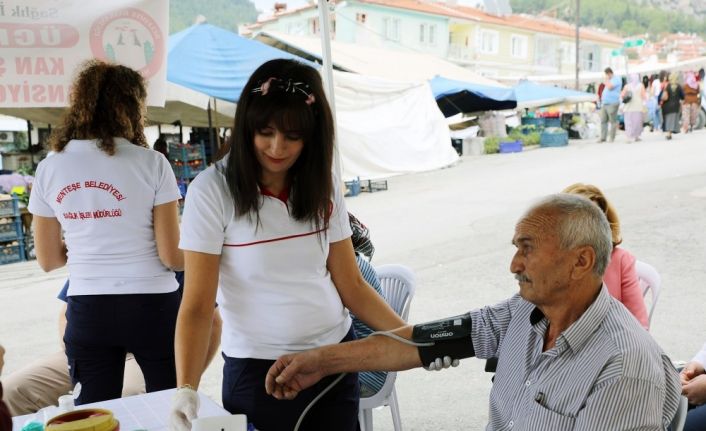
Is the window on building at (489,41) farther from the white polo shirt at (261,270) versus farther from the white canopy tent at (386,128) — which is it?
the white polo shirt at (261,270)

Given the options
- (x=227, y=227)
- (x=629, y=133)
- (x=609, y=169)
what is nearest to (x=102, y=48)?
(x=227, y=227)

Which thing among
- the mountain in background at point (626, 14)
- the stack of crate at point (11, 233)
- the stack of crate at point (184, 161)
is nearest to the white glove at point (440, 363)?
the stack of crate at point (11, 233)

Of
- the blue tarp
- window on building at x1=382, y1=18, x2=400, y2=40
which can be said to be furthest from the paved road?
window on building at x1=382, y1=18, x2=400, y2=40

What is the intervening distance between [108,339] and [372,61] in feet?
57.1

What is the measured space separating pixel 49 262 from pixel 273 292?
1106 mm

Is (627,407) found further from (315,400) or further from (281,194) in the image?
(281,194)

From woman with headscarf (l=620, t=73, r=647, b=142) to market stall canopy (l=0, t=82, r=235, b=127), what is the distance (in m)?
10.7

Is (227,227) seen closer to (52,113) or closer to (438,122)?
(52,113)

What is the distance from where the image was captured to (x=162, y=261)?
2.29 m

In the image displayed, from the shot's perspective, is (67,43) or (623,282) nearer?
(623,282)

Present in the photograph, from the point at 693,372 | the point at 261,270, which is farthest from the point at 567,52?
the point at 261,270

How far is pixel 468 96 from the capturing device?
18.0m

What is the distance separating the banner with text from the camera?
3.44 metres

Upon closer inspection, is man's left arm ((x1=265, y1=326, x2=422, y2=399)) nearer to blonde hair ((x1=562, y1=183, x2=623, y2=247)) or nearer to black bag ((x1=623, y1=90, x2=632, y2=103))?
blonde hair ((x1=562, y1=183, x2=623, y2=247))
